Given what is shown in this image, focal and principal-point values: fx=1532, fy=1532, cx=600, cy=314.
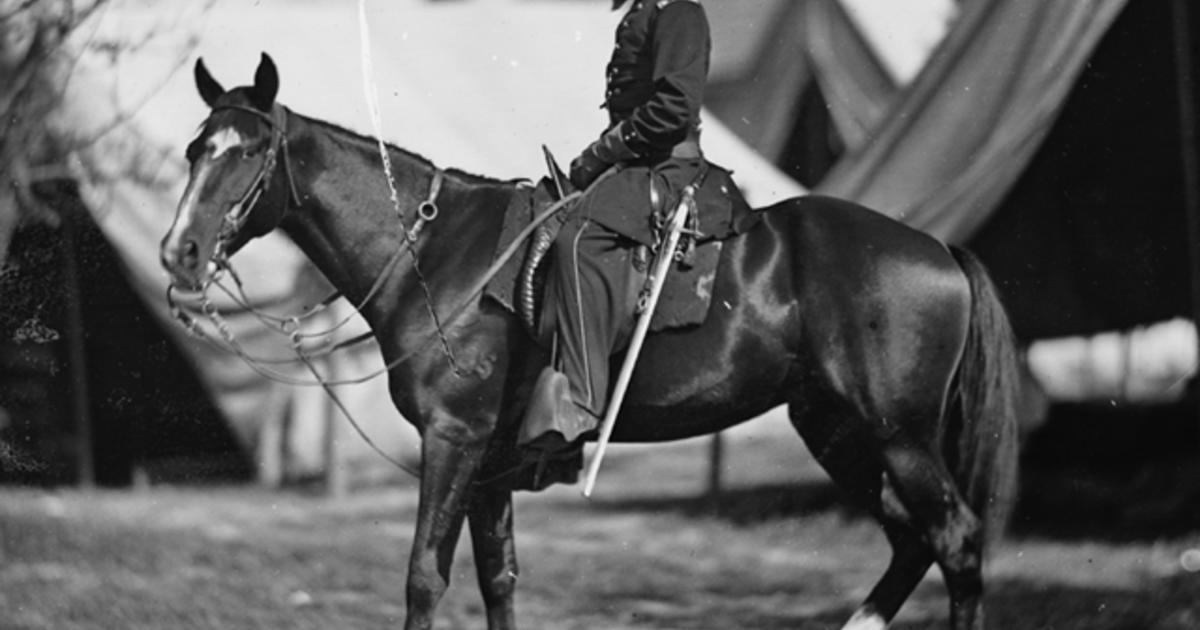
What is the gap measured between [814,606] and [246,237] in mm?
2477

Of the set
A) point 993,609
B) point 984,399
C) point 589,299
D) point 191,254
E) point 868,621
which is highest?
point 191,254

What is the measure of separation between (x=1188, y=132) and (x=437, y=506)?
3008 millimetres

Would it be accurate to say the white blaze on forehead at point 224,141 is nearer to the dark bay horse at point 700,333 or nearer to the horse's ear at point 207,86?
the dark bay horse at point 700,333

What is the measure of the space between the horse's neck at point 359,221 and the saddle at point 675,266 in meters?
0.22

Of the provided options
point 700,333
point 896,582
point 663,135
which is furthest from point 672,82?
point 896,582

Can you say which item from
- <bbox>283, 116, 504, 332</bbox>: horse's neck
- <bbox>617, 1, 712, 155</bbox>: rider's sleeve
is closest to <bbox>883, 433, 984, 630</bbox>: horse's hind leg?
<bbox>617, 1, 712, 155</bbox>: rider's sleeve

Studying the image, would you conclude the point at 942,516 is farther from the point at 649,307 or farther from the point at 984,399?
the point at 649,307

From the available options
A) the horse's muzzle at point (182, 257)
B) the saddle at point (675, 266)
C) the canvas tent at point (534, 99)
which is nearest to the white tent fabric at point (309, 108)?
the canvas tent at point (534, 99)

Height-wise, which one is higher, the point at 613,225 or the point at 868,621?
the point at 613,225

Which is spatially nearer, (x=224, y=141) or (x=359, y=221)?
(x=224, y=141)

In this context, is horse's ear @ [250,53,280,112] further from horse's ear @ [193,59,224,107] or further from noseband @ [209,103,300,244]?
horse's ear @ [193,59,224,107]

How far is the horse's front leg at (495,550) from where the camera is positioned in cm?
515

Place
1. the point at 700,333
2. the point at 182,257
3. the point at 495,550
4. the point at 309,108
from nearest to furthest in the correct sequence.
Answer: the point at 182,257
the point at 700,333
the point at 495,550
the point at 309,108

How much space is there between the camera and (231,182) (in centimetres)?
475
